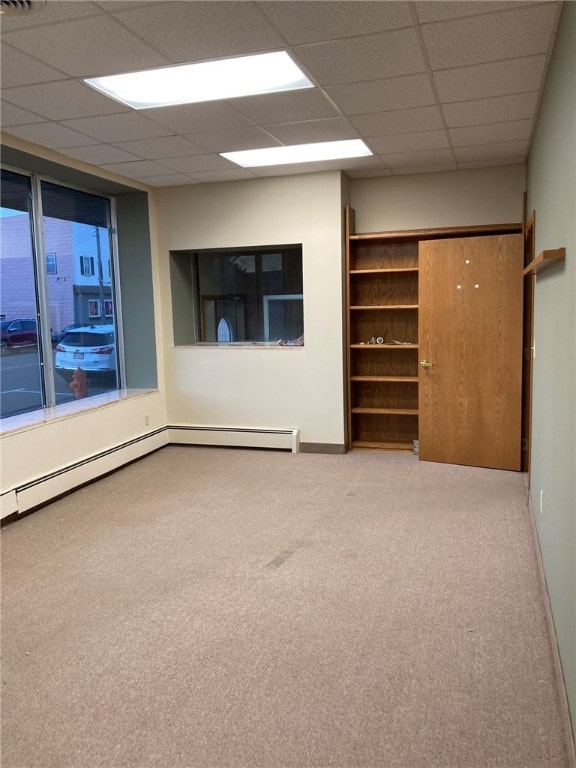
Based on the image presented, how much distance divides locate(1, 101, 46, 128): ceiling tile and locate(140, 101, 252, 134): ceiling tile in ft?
2.16

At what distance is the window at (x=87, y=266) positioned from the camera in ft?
17.2

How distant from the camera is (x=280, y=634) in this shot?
8.17 ft

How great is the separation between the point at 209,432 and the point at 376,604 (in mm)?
3329

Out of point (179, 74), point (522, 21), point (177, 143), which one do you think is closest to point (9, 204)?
point (177, 143)

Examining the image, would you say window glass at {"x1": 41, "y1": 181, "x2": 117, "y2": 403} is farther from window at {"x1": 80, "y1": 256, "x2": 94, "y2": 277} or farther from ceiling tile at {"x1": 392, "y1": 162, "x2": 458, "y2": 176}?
ceiling tile at {"x1": 392, "y1": 162, "x2": 458, "y2": 176}

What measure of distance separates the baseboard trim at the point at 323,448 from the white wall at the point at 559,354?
93.3 inches

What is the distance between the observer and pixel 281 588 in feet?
9.49

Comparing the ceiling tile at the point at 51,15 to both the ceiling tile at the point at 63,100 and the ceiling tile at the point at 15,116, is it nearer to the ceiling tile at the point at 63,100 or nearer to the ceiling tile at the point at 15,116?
the ceiling tile at the point at 63,100

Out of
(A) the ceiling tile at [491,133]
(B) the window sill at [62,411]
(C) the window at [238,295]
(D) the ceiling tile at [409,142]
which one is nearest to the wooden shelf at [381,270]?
(C) the window at [238,295]

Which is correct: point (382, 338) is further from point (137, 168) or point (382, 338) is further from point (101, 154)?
point (101, 154)

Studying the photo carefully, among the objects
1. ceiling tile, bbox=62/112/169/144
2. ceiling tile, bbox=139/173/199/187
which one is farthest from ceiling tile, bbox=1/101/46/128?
ceiling tile, bbox=139/173/199/187

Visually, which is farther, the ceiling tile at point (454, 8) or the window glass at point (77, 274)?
the window glass at point (77, 274)

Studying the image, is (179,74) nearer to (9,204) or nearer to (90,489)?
(9,204)

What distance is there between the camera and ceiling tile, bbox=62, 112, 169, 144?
355 cm
